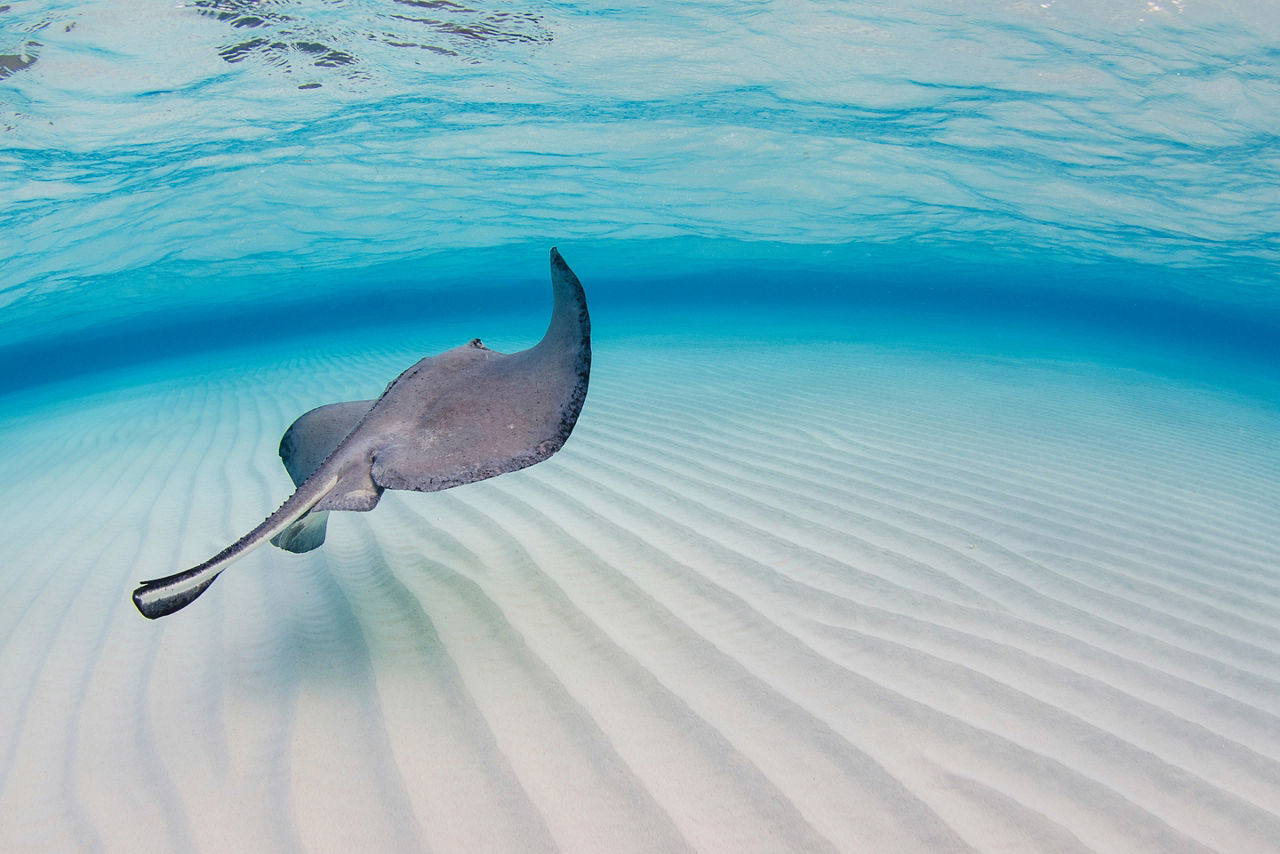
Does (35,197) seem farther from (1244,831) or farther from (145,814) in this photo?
(1244,831)

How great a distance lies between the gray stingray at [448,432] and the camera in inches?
68.8

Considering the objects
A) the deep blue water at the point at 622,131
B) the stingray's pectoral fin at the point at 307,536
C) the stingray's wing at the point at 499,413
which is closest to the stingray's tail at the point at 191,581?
the stingray's wing at the point at 499,413

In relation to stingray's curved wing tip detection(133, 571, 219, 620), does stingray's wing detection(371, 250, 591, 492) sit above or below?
above

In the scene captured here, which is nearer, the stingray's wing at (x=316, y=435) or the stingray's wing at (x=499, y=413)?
the stingray's wing at (x=499, y=413)

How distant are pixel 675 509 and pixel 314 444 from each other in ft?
7.68

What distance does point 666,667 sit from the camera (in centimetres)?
251

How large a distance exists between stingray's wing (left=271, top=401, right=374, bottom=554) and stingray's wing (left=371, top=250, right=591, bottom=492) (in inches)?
16.1

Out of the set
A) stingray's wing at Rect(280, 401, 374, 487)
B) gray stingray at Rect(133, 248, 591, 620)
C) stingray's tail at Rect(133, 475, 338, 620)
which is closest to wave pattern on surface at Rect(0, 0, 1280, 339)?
stingray's wing at Rect(280, 401, 374, 487)

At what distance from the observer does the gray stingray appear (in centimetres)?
175

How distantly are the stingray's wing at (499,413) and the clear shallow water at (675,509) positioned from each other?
0.99 metres

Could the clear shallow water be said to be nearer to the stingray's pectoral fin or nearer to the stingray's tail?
the stingray's pectoral fin

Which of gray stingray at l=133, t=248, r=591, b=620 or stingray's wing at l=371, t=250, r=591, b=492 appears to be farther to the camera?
stingray's wing at l=371, t=250, r=591, b=492

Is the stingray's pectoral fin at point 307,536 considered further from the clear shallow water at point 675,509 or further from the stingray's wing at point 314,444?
the clear shallow water at point 675,509

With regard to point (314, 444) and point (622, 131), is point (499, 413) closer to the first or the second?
point (314, 444)
